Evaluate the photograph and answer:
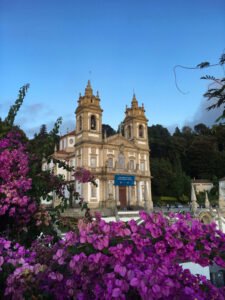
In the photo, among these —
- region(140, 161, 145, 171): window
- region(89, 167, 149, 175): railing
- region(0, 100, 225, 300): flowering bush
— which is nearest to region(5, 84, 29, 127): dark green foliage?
region(0, 100, 225, 300): flowering bush

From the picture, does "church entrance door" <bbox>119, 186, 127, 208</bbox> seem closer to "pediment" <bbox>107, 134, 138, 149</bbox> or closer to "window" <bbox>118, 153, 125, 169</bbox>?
"window" <bbox>118, 153, 125, 169</bbox>

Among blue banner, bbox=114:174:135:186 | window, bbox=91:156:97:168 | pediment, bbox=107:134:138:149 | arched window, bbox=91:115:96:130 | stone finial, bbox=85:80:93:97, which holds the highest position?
stone finial, bbox=85:80:93:97

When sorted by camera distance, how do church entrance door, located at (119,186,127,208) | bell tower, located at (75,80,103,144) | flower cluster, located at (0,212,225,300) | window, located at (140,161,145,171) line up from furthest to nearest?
window, located at (140,161,145,171)
church entrance door, located at (119,186,127,208)
bell tower, located at (75,80,103,144)
flower cluster, located at (0,212,225,300)

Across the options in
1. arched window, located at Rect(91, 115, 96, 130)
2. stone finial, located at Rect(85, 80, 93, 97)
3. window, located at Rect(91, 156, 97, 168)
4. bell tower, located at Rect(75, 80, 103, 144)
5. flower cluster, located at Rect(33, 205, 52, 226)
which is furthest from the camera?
stone finial, located at Rect(85, 80, 93, 97)

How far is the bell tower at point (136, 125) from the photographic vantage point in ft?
129

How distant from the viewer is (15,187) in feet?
9.17

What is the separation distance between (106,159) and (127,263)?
1303 inches

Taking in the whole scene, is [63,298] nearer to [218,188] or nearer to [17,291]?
[17,291]

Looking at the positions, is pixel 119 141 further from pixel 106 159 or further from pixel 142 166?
pixel 142 166

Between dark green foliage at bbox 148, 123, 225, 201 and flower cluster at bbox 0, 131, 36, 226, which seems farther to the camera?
dark green foliage at bbox 148, 123, 225, 201

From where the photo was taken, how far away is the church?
32.7 meters

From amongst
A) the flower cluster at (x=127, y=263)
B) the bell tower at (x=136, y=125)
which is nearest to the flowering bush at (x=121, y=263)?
the flower cluster at (x=127, y=263)

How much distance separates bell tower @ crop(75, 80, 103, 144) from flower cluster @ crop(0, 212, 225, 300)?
31741 millimetres

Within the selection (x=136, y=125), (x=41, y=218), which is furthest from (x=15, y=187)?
(x=136, y=125)
